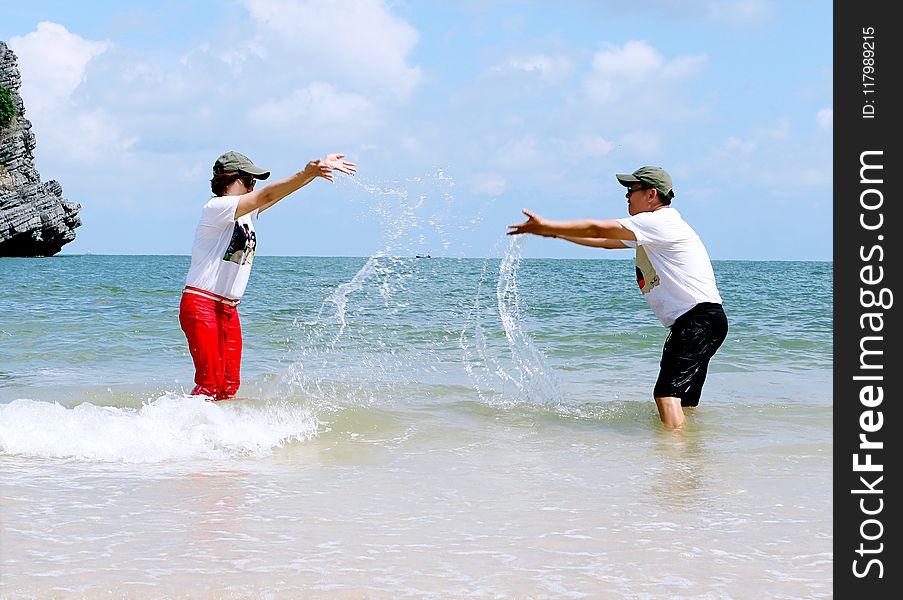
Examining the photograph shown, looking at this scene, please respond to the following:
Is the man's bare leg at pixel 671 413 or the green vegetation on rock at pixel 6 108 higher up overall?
the green vegetation on rock at pixel 6 108

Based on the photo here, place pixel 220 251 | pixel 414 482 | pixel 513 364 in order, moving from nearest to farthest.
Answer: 1. pixel 414 482
2. pixel 220 251
3. pixel 513 364

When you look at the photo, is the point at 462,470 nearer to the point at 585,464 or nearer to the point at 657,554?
the point at 585,464

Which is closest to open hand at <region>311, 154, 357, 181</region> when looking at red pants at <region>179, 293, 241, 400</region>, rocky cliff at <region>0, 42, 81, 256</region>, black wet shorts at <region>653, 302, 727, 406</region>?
red pants at <region>179, 293, 241, 400</region>

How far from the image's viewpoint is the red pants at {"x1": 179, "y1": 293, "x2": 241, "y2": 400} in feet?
18.8

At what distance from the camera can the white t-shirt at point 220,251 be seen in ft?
18.4

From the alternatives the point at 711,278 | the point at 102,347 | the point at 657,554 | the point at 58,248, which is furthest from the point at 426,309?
the point at 58,248

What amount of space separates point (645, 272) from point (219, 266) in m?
2.81

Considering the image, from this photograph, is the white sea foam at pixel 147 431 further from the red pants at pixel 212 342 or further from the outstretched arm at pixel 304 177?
the outstretched arm at pixel 304 177

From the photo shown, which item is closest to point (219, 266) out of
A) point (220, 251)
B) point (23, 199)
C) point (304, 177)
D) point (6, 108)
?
point (220, 251)

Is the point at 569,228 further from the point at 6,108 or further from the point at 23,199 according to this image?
the point at 6,108

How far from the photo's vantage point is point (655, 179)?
233 inches

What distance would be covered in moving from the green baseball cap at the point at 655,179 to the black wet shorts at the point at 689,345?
0.79 meters

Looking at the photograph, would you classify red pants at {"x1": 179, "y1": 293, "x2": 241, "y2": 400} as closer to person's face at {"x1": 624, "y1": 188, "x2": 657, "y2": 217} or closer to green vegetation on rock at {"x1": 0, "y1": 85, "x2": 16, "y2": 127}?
person's face at {"x1": 624, "y1": 188, "x2": 657, "y2": 217}
